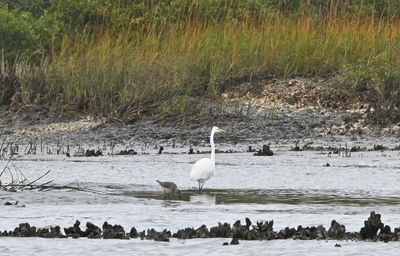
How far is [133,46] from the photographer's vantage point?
23312 mm

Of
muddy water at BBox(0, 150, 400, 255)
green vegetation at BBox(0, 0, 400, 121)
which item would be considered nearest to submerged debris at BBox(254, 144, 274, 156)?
muddy water at BBox(0, 150, 400, 255)

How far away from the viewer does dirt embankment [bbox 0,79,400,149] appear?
20.2 meters

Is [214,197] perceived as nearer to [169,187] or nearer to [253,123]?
[169,187]

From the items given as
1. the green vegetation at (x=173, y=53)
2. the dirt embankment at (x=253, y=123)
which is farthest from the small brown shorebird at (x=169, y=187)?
the green vegetation at (x=173, y=53)

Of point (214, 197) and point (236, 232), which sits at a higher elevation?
point (214, 197)

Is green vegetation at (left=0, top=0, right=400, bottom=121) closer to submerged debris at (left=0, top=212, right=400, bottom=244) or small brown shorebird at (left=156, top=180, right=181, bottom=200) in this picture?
small brown shorebird at (left=156, top=180, right=181, bottom=200)

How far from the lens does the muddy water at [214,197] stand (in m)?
10.5

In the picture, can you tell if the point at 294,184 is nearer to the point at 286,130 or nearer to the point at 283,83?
the point at 286,130

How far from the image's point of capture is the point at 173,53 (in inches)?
882

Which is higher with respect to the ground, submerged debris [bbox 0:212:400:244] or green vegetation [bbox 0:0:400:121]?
green vegetation [bbox 0:0:400:121]

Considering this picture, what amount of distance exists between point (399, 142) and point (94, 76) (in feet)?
18.4

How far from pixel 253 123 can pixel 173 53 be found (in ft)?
8.31

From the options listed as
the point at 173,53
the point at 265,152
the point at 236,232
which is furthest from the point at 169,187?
the point at 173,53

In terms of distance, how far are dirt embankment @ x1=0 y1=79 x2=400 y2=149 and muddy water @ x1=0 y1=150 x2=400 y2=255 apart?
1662 mm
